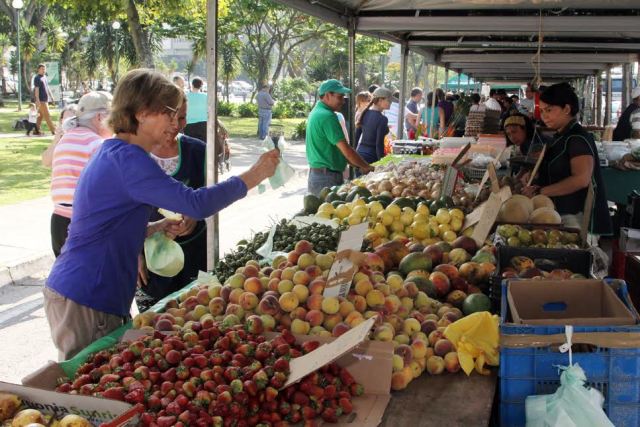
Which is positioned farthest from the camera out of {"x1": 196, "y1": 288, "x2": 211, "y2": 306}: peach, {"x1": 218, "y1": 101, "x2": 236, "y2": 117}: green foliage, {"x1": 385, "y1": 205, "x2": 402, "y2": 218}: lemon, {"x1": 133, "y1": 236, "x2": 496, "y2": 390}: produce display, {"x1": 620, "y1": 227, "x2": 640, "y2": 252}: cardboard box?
{"x1": 218, "y1": 101, "x2": 236, "y2": 117}: green foliage

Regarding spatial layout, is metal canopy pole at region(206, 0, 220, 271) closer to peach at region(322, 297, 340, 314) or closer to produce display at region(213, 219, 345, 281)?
produce display at region(213, 219, 345, 281)

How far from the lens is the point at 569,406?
2.08 m

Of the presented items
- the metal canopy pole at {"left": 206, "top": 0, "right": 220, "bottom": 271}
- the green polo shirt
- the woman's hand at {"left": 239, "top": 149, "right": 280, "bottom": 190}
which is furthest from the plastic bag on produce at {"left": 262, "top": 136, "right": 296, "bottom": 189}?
the green polo shirt

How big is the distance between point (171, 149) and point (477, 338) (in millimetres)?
2248

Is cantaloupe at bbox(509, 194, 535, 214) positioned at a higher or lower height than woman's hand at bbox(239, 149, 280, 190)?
lower

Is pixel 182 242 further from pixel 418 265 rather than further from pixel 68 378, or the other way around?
pixel 68 378

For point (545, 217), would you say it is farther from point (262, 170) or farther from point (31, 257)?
point (31, 257)

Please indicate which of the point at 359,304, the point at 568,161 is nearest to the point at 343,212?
the point at 568,161

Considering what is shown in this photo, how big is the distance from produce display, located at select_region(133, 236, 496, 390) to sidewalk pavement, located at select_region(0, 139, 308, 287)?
4.62 feet

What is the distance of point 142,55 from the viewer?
40.6ft

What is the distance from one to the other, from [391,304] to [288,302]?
1.54 feet

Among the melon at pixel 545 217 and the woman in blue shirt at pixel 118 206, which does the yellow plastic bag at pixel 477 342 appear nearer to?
the woman in blue shirt at pixel 118 206

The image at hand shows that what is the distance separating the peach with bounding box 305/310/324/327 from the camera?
107 inches

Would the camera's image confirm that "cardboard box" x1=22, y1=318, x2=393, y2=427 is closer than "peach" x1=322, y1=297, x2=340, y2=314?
Yes
